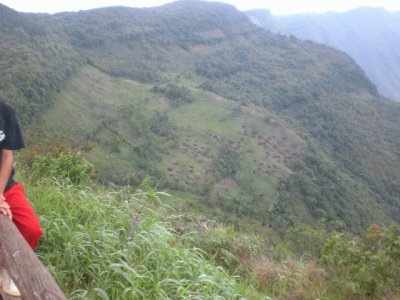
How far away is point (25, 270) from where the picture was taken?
5.29 ft

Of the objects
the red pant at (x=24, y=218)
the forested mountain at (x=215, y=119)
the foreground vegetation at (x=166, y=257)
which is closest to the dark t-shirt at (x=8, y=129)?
the red pant at (x=24, y=218)

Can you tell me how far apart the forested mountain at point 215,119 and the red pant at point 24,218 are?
1984 centimetres

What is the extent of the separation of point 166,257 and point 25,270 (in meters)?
1.29

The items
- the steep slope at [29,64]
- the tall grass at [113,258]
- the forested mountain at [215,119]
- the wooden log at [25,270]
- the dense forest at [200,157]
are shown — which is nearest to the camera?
the wooden log at [25,270]

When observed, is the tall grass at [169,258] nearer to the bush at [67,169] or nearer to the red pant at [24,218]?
the red pant at [24,218]

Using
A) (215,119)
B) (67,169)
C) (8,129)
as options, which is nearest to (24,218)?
(8,129)

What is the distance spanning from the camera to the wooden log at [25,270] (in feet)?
4.95

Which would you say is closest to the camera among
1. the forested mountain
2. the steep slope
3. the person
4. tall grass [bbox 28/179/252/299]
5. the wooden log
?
the wooden log

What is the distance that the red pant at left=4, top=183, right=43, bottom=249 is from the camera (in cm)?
244

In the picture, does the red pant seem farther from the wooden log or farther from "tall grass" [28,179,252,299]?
the wooden log

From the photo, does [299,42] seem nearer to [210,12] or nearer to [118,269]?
[210,12]

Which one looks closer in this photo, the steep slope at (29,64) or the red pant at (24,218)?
the red pant at (24,218)

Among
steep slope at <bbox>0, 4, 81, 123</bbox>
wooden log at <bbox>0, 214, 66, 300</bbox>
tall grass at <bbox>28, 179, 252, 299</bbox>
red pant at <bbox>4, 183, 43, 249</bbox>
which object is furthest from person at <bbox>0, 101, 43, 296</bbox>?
steep slope at <bbox>0, 4, 81, 123</bbox>

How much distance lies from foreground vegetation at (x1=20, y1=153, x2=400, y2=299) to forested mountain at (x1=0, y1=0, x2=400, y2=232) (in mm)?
18527
